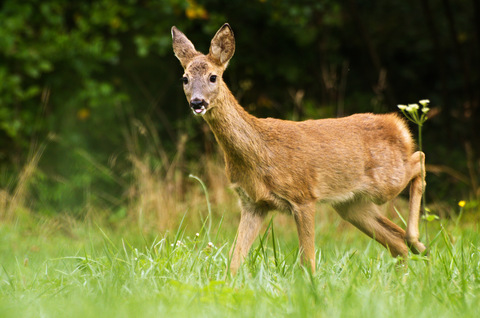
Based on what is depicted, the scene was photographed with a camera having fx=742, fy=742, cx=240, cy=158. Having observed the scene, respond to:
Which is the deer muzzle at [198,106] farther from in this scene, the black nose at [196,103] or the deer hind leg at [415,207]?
the deer hind leg at [415,207]

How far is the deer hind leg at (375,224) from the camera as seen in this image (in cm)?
521

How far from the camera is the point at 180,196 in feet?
27.2

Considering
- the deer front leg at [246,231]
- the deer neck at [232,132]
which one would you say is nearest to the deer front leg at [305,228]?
the deer front leg at [246,231]

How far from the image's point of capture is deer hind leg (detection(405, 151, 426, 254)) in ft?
16.2

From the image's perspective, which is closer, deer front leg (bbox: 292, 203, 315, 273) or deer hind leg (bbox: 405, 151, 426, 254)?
deer front leg (bbox: 292, 203, 315, 273)

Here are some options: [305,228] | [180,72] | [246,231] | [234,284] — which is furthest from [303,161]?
[180,72]

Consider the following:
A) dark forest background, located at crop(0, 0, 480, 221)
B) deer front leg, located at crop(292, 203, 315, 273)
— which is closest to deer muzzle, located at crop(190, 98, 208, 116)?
deer front leg, located at crop(292, 203, 315, 273)

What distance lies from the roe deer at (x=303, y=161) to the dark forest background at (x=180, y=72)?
150 inches

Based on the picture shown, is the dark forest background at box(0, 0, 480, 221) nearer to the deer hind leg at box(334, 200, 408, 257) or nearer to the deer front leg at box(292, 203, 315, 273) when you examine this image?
the deer hind leg at box(334, 200, 408, 257)

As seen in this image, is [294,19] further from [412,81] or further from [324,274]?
[324,274]

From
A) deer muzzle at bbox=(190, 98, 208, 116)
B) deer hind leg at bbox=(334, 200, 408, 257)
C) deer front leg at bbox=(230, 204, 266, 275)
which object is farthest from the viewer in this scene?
deer hind leg at bbox=(334, 200, 408, 257)

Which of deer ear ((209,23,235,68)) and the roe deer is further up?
deer ear ((209,23,235,68))

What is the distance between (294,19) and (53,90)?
12.3 ft

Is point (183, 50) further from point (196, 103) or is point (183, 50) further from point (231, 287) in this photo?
point (231, 287)
